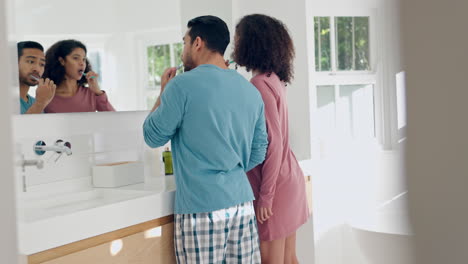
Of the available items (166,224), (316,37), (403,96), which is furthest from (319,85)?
(403,96)

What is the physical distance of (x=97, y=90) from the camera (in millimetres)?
2293

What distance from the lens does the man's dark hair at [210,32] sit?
75.3 inches

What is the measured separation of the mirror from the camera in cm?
204

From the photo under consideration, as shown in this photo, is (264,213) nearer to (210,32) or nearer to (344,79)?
(210,32)

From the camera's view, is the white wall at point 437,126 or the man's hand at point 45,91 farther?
the man's hand at point 45,91

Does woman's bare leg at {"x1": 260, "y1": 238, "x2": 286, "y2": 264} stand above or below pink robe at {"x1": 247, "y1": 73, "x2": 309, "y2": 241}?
below

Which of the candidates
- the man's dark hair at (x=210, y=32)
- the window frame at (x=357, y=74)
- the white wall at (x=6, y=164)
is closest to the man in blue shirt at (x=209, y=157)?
the man's dark hair at (x=210, y=32)

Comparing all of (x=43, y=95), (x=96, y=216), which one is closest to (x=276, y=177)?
(x=96, y=216)

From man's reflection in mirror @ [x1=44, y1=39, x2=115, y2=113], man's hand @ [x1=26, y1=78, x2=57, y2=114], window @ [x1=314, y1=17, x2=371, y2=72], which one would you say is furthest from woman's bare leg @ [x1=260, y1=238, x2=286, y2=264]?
window @ [x1=314, y1=17, x2=371, y2=72]

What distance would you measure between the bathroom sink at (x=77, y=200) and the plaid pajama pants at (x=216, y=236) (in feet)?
0.74

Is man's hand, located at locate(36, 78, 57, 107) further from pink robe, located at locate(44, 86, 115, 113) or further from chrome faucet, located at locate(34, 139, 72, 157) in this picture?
chrome faucet, located at locate(34, 139, 72, 157)

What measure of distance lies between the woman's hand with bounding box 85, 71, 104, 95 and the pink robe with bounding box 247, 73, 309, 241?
27.6 inches

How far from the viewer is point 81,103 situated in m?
2.22

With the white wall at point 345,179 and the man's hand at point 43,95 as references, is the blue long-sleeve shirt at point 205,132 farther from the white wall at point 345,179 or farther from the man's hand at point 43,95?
the white wall at point 345,179
